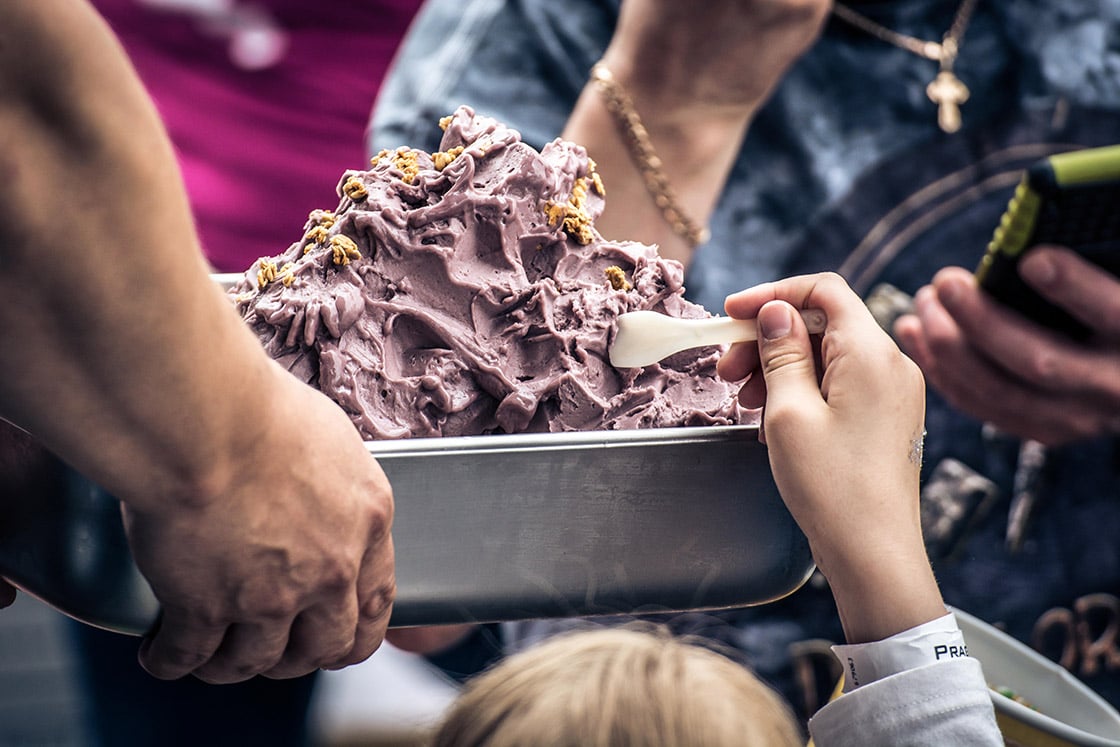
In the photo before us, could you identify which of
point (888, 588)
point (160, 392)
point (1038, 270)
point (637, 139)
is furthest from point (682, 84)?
point (160, 392)

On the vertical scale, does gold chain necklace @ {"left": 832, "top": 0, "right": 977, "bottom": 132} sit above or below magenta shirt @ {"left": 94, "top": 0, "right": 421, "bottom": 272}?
above

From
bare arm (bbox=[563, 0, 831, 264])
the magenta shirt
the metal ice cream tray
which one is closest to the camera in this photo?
the metal ice cream tray

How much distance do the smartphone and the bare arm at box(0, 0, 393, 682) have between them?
0.60 m

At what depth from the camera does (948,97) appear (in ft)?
4.90

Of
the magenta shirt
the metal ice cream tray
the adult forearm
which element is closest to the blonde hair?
the metal ice cream tray

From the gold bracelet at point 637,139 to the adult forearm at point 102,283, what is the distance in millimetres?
754

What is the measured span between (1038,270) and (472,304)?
21.4 inches

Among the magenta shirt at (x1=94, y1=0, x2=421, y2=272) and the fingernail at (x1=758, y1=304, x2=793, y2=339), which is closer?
the fingernail at (x1=758, y1=304, x2=793, y2=339)

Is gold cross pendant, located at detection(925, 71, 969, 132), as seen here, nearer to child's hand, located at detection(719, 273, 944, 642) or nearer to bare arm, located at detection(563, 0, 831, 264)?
bare arm, located at detection(563, 0, 831, 264)

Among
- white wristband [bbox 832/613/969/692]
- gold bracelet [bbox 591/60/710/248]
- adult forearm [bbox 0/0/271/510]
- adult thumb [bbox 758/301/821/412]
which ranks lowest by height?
white wristband [bbox 832/613/969/692]

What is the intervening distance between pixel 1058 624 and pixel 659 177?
891 mm

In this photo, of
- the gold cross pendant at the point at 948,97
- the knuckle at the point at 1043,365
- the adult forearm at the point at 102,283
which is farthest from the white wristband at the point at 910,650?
the gold cross pendant at the point at 948,97

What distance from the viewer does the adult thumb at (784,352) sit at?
2.31 feet

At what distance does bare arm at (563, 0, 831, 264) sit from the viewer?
117 centimetres
